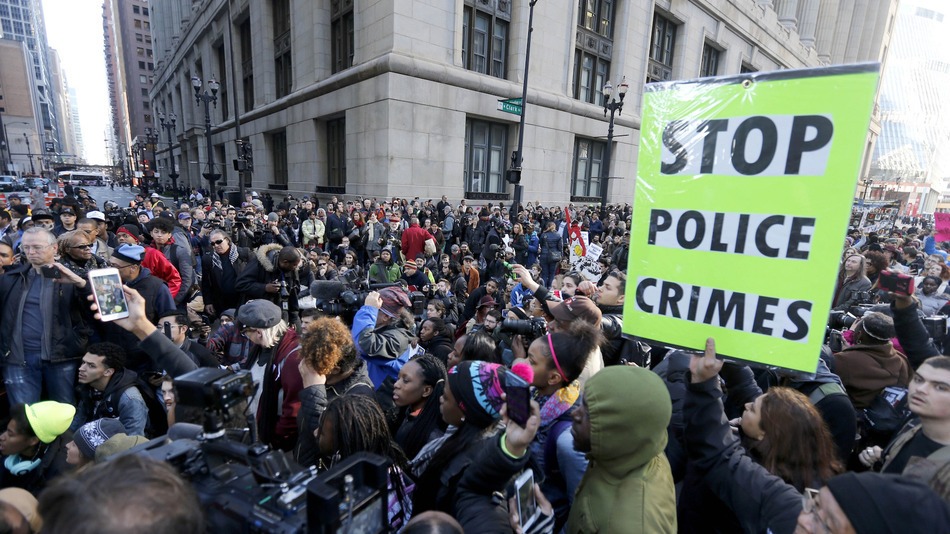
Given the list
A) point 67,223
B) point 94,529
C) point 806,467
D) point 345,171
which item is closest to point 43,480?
point 94,529

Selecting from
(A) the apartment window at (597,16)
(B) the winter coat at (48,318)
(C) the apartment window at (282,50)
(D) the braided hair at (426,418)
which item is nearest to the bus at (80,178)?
(C) the apartment window at (282,50)

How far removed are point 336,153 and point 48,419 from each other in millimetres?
19178

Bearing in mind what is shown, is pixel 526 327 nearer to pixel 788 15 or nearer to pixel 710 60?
pixel 710 60

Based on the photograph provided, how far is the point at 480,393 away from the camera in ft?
6.76

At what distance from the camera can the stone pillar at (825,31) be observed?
45819mm

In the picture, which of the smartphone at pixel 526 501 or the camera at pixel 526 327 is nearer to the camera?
the smartphone at pixel 526 501

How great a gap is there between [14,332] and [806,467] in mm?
5854

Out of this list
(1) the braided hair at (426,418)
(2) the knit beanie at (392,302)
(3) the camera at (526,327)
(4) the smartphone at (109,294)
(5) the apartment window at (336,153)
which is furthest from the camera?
(5) the apartment window at (336,153)

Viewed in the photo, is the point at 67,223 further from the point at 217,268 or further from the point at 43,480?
the point at 43,480

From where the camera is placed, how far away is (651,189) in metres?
2.30

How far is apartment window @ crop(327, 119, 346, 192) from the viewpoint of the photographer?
2005cm

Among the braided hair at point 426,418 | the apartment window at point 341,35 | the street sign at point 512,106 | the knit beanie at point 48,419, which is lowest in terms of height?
the knit beanie at point 48,419

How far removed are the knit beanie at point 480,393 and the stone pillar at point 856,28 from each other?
217 feet

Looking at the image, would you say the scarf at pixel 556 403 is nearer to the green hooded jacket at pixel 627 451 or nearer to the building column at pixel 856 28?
the green hooded jacket at pixel 627 451
